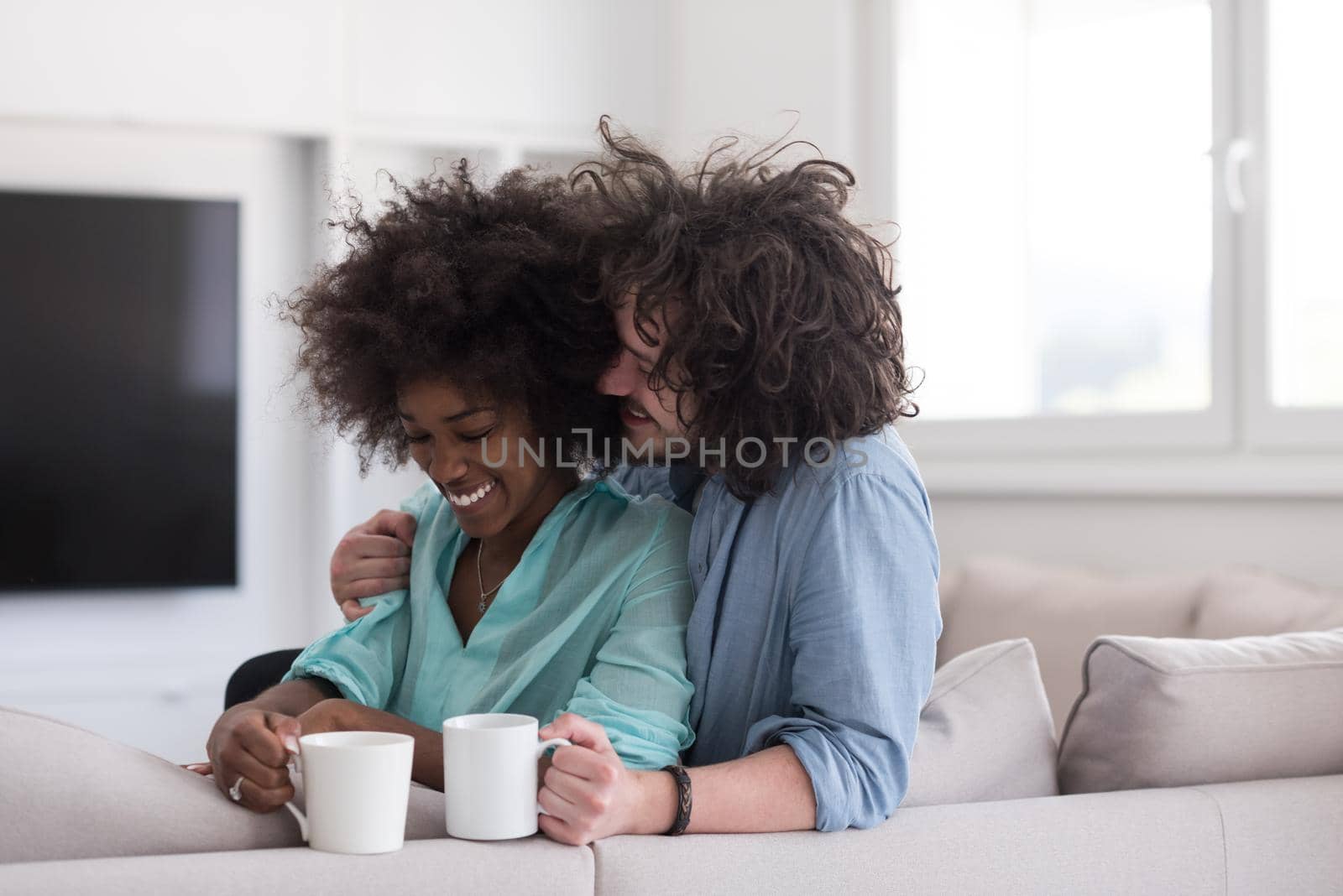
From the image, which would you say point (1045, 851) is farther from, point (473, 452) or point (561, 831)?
point (473, 452)

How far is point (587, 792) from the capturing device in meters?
1.02

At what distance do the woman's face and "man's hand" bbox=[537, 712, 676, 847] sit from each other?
15.2 inches

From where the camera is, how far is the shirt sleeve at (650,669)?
46.2 inches

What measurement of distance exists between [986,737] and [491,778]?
0.55m

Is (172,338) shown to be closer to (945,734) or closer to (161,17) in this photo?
(161,17)

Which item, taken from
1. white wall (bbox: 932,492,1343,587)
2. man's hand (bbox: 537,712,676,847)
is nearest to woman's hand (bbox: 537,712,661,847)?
man's hand (bbox: 537,712,676,847)

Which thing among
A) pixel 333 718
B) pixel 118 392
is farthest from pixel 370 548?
pixel 118 392

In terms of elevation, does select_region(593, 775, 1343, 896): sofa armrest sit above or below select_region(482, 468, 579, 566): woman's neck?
below

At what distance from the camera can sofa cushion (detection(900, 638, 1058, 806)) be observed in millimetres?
1305

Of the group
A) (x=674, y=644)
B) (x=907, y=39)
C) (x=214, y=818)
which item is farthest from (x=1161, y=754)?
(x=907, y=39)

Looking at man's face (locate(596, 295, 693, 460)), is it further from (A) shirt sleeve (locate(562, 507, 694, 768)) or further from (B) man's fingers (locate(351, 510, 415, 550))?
(B) man's fingers (locate(351, 510, 415, 550))

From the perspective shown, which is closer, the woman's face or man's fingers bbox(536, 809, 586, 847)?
man's fingers bbox(536, 809, 586, 847)

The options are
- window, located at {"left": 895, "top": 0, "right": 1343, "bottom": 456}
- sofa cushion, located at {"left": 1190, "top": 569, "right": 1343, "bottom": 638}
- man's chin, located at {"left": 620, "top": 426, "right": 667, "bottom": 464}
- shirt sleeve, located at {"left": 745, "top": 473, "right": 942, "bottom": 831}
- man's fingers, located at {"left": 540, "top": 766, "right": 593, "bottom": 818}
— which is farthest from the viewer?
window, located at {"left": 895, "top": 0, "right": 1343, "bottom": 456}

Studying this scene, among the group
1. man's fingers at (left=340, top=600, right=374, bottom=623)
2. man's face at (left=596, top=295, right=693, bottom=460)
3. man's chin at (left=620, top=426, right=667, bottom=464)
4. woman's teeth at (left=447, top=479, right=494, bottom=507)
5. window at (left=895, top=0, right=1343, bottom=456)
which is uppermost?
window at (left=895, top=0, right=1343, bottom=456)
